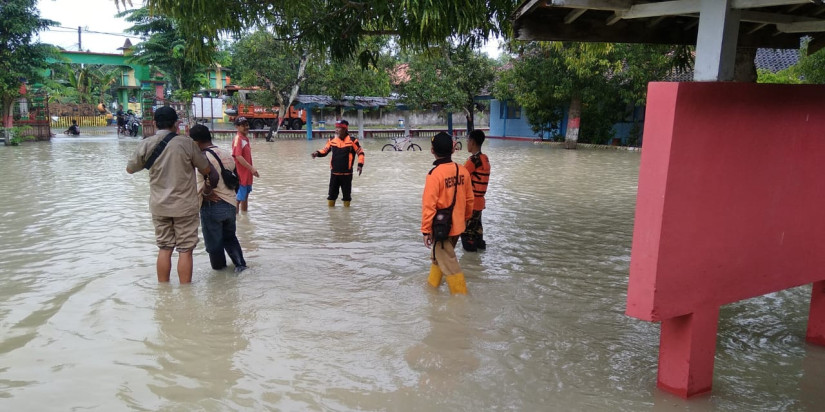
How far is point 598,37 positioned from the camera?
4.93m

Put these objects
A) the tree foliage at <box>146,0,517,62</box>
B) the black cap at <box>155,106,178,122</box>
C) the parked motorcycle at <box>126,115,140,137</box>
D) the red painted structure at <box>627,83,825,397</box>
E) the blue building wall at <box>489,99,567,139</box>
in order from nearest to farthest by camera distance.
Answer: the red painted structure at <box>627,83,825,397</box> < the black cap at <box>155,106,178,122</box> < the tree foliage at <box>146,0,517,62</box> < the parked motorcycle at <box>126,115,140,137</box> < the blue building wall at <box>489,99,567,139</box>

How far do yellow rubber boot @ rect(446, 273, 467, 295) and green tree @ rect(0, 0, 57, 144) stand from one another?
23731 millimetres

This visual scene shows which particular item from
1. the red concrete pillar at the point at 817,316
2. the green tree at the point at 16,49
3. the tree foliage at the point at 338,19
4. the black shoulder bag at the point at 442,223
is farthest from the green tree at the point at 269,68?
→ the red concrete pillar at the point at 817,316

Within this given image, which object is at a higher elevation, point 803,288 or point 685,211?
point 685,211

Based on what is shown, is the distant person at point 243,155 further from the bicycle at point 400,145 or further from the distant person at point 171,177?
the bicycle at point 400,145

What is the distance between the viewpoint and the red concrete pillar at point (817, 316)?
14.5 ft

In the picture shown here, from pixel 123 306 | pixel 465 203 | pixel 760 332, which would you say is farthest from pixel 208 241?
pixel 760 332

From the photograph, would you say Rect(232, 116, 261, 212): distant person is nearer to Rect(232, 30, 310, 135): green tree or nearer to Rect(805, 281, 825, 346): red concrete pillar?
Rect(805, 281, 825, 346): red concrete pillar

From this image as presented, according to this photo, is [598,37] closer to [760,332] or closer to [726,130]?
[726,130]

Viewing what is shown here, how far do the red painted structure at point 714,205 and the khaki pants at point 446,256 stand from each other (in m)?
2.13

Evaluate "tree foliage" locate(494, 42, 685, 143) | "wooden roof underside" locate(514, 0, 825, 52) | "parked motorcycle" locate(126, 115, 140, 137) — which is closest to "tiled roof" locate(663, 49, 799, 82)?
"tree foliage" locate(494, 42, 685, 143)

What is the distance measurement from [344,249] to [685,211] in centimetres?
485

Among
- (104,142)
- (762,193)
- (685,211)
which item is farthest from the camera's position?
(104,142)

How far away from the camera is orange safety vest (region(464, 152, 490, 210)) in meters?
6.71
